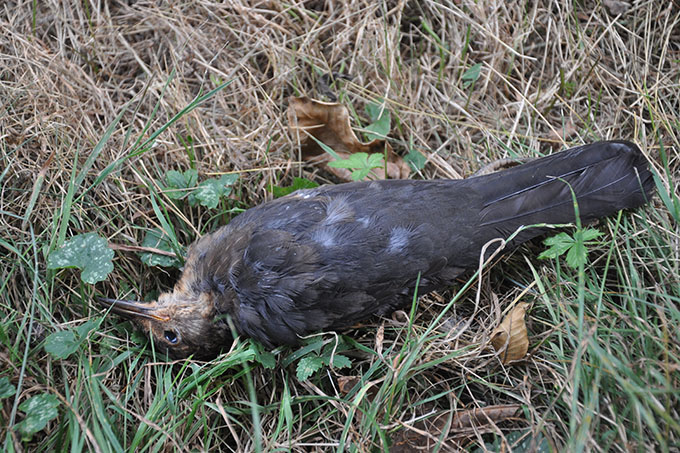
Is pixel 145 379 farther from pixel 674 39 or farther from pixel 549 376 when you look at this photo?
pixel 674 39

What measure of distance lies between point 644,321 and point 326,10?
9.19 feet

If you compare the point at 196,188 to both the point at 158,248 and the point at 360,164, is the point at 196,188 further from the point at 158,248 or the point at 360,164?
the point at 360,164

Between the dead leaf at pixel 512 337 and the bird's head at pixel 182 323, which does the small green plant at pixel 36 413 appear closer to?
the bird's head at pixel 182 323

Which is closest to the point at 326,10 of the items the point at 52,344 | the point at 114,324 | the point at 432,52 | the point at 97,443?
the point at 432,52

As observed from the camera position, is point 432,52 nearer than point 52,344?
No

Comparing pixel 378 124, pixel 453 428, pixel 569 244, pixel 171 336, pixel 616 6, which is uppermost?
pixel 616 6

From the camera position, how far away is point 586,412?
2.03m

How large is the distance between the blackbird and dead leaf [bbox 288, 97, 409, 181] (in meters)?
0.46

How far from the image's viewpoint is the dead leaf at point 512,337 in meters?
2.64

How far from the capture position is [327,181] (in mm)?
3631

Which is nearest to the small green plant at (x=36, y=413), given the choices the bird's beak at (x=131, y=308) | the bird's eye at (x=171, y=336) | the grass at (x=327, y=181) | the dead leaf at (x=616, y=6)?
the grass at (x=327, y=181)

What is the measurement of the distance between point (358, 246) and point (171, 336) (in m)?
1.10

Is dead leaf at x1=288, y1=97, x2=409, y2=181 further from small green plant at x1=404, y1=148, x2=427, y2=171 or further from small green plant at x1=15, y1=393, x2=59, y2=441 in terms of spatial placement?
small green plant at x1=15, y1=393, x2=59, y2=441

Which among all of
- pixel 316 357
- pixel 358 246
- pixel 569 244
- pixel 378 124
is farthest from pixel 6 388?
pixel 569 244
